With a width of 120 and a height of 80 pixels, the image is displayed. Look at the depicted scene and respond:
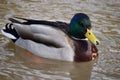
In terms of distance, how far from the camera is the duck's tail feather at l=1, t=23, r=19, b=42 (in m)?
9.34

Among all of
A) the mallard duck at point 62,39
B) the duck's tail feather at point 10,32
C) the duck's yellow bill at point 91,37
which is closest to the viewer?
the duck's yellow bill at point 91,37

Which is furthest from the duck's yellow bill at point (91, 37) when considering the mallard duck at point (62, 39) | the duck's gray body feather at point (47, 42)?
the duck's gray body feather at point (47, 42)

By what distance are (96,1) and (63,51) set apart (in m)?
4.08

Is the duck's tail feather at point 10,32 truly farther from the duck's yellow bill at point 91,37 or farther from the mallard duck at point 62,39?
the duck's yellow bill at point 91,37

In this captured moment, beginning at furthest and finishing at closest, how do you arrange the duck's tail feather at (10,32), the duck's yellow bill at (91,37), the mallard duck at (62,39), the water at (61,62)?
the duck's tail feather at (10,32), the mallard duck at (62,39), the duck's yellow bill at (91,37), the water at (61,62)

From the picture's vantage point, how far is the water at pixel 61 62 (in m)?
8.06

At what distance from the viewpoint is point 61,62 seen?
8641mm

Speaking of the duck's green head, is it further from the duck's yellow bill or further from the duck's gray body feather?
the duck's gray body feather

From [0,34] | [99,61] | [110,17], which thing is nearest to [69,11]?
[110,17]

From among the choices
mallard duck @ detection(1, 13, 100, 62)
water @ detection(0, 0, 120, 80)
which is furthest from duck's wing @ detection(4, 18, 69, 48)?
water @ detection(0, 0, 120, 80)

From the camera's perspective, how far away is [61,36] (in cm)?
859

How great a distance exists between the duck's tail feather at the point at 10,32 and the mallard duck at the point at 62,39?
10.1 inches

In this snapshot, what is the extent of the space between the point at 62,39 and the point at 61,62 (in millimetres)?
429

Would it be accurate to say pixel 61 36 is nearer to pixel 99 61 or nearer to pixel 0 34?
pixel 99 61
